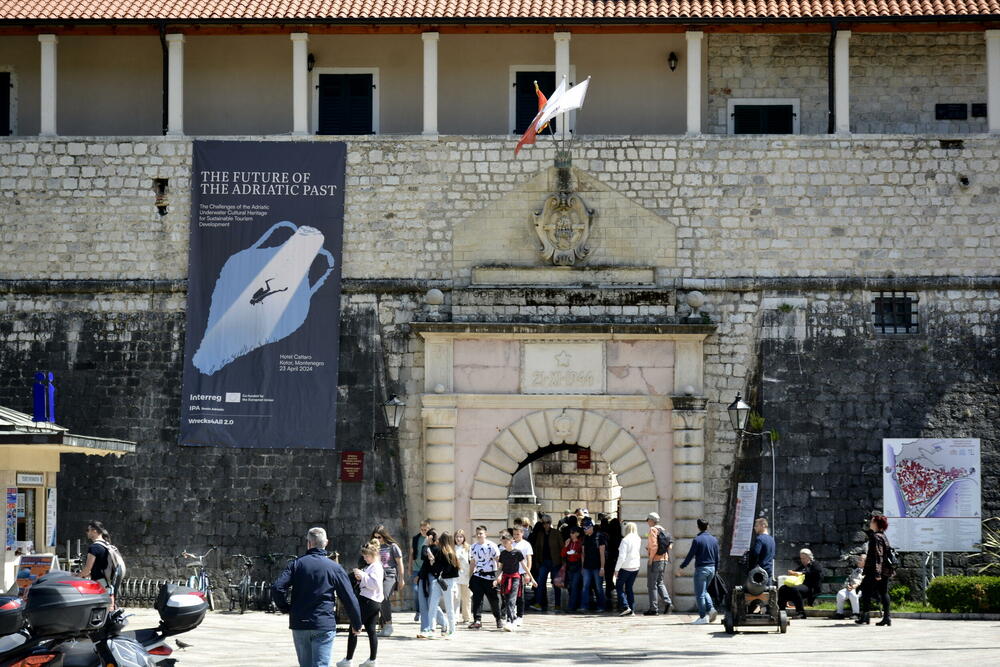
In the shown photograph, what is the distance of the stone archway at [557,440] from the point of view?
23891mm

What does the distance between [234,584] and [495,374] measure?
195 inches

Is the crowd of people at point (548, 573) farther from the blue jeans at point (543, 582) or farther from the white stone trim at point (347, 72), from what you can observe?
the white stone trim at point (347, 72)

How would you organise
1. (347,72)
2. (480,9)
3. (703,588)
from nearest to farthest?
(703,588)
(480,9)
(347,72)

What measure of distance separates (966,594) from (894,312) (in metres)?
5.12

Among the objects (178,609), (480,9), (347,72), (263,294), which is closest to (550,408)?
(263,294)

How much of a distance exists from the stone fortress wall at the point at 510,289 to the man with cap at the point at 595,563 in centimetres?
200

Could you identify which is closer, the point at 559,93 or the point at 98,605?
the point at 98,605

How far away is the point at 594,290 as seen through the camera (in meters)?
24.0

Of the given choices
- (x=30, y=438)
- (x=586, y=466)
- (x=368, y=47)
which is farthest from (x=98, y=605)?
(x=586, y=466)

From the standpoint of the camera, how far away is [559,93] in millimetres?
23281

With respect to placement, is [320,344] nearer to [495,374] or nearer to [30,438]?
[495,374]

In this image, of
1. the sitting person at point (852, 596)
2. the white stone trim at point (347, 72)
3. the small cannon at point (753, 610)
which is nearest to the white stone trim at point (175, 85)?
the white stone trim at point (347, 72)

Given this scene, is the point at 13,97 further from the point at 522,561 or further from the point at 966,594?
the point at 966,594

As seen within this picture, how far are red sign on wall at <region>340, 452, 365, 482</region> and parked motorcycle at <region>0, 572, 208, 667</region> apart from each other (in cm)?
1320
